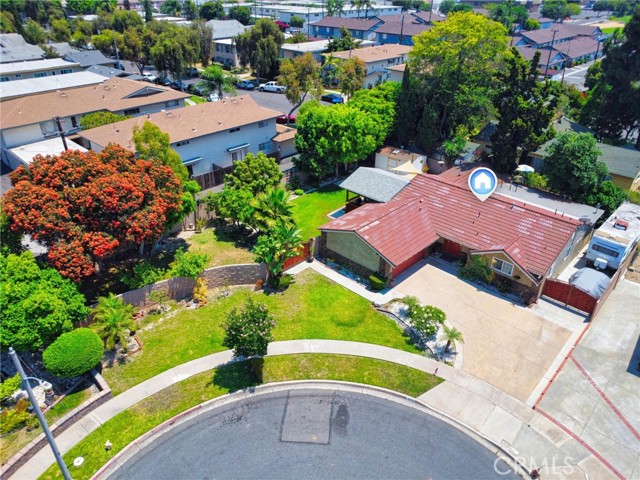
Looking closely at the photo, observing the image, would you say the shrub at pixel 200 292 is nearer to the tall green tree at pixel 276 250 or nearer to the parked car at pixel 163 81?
the tall green tree at pixel 276 250

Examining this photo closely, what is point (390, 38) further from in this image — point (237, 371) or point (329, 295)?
point (237, 371)

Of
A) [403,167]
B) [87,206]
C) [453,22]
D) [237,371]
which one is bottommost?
[237,371]

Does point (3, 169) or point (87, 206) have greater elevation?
point (87, 206)

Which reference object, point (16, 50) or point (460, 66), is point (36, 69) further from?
point (460, 66)

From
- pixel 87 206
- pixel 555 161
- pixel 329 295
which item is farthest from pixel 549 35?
pixel 87 206

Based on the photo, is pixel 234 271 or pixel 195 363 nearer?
pixel 195 363

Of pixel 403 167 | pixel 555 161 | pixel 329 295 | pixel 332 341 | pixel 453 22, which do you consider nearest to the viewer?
pixel 332 341
